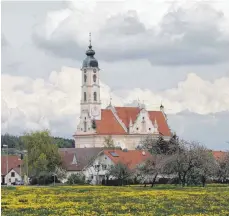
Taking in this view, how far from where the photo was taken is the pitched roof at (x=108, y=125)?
164 metres

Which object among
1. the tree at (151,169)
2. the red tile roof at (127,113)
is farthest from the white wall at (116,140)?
the tree at (151,169)

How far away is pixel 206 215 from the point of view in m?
32.4

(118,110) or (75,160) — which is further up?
(118,110)

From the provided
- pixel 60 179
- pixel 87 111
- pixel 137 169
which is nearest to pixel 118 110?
pixel 87 111

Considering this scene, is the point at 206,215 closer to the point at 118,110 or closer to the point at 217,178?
the point at 217,178

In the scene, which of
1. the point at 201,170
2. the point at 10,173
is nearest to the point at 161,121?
the point at 10,173

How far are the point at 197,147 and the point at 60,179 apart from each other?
28.9 meters

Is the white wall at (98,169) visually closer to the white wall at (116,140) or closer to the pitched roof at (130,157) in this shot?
the pitched roof at (130,157)

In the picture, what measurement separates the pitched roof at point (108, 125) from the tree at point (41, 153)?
50.2 meters

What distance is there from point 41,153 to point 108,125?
5687 cm

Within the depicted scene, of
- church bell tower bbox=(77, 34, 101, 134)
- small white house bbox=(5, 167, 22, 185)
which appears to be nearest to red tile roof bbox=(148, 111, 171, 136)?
church bell tower bbox=(77, 34, 101, 134)

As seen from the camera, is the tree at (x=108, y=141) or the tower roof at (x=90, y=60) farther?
the tower roof at (x=90, y=60)

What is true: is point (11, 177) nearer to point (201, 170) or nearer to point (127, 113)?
point (127, 113)

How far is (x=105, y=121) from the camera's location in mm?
166375
